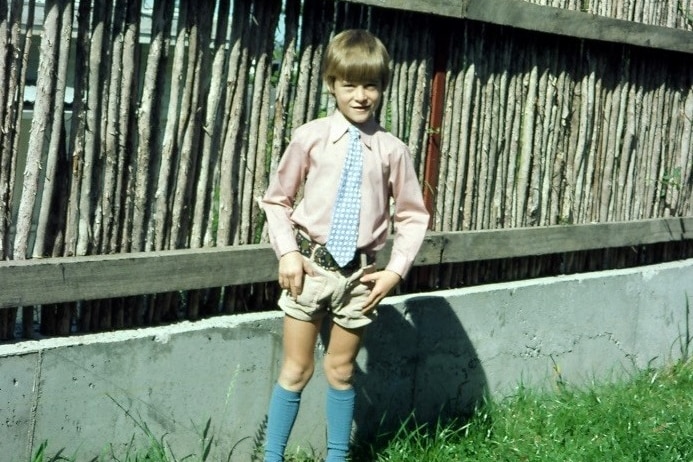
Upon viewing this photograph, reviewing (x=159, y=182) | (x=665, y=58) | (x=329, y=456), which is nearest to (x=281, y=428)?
(x=329, y=456)

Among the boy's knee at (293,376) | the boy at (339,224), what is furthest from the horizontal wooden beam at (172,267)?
the boy's knee at (293,376)

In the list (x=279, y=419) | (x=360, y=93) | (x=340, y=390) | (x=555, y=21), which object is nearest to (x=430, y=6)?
(x=555, y=21)

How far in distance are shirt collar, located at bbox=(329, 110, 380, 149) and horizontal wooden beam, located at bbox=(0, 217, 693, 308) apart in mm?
663

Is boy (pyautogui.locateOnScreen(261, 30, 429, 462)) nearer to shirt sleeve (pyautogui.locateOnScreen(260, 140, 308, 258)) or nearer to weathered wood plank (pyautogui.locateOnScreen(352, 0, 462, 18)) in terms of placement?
shirt sleeve (pyautogui.locateOnScreen(260, 140, 308, 258))

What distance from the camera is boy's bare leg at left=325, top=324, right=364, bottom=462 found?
4531 mm

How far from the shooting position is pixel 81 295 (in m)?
4.22

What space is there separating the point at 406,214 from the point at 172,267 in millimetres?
905

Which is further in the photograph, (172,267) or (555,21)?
(555,21)

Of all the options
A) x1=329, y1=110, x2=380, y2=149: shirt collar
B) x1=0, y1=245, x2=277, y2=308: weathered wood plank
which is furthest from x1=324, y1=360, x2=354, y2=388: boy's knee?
x1=329, y1=110, x2=380, y2=149: shirt collar

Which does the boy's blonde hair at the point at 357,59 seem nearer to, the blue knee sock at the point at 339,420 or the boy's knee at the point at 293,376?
the boy's knee at the point at 293,376

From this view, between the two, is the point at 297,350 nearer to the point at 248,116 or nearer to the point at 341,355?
the point at 341,355

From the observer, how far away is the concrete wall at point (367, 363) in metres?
4.20

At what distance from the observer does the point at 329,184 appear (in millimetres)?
4371

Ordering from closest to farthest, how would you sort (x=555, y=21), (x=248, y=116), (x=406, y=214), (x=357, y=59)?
(x=357, y=59), (x=406, y=214), (x=248, y=116), (x=555, y=21)
